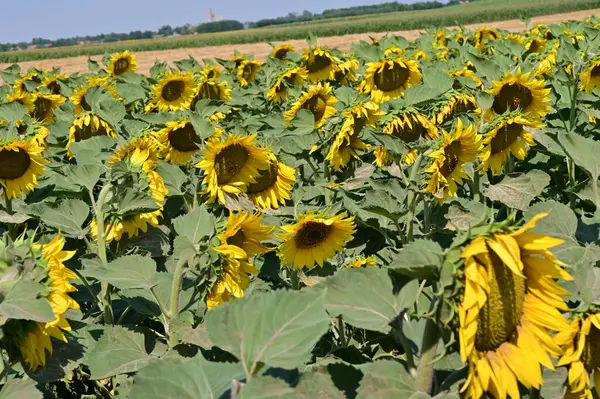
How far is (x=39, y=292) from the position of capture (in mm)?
1390

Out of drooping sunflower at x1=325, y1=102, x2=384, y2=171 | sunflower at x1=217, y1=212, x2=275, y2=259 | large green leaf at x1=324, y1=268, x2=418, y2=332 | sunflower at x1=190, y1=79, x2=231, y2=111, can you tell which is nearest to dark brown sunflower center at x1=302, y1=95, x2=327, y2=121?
drooping sunflower at x1=325, y1=102, x2=384, y2=171

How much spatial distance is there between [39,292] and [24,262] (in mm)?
134

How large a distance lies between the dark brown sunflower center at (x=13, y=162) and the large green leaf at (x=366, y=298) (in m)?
2.45

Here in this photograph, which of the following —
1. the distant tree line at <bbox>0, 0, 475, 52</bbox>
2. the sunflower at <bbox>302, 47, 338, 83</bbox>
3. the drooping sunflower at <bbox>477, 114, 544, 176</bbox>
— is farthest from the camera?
the distant tree line at <bbox>0, 0, 475, 52</bbox>

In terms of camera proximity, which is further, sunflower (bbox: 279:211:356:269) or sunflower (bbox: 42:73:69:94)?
sunflower (bbox: 42:73:69:94)

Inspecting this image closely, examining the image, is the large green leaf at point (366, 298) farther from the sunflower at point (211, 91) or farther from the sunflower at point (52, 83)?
the sunflower at point (52, 83)

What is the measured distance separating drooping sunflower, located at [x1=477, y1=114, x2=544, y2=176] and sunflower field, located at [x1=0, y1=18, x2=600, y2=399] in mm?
12

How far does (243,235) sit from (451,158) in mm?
1021

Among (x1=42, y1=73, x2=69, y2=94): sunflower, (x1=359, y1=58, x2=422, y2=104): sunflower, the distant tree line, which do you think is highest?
the distant tree line

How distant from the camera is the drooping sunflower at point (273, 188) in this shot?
3008mm

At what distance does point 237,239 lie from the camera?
225 centimetres

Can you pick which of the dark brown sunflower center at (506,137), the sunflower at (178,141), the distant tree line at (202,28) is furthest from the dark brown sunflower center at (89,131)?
the distant tree line at (202,28)

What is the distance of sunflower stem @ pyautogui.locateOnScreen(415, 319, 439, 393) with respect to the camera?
1147 millimetres

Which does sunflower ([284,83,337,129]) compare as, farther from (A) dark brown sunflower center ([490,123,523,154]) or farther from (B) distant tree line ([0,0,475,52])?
(B) distant tree line ([0,0,475,52])
